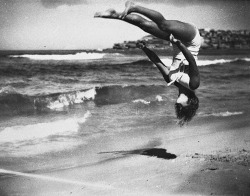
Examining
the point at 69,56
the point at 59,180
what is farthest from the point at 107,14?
the point at 69,56

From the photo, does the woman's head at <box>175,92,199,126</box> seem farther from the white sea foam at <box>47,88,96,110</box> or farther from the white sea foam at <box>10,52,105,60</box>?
the white sea foam at <box>10,52,105,60</box>

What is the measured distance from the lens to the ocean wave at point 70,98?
4.87 meters

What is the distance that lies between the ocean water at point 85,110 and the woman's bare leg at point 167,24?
1.68 m

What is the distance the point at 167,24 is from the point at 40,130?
2.41 m

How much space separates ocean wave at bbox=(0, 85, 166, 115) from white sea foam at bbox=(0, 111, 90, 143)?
68 cm

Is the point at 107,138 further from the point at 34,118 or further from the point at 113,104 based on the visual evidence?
the point at 113,104

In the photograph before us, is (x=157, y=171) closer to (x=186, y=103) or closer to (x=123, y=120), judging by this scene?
(x=186, y=103)

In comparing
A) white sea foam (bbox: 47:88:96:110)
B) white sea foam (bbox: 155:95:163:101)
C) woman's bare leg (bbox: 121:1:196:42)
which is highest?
woman's bare leg (bbox: 121:1:196:42)

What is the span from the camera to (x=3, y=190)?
271cm

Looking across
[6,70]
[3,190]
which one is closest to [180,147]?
[3,190]

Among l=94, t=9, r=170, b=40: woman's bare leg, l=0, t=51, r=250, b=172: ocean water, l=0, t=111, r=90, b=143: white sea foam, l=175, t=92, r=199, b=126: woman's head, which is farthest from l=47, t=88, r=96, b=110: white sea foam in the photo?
l=94, t=9, r=170, b=40: woman's bare leg

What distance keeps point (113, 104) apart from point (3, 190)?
3.37 m

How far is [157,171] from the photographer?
304cm

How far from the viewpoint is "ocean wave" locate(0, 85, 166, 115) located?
4871 millimetres
